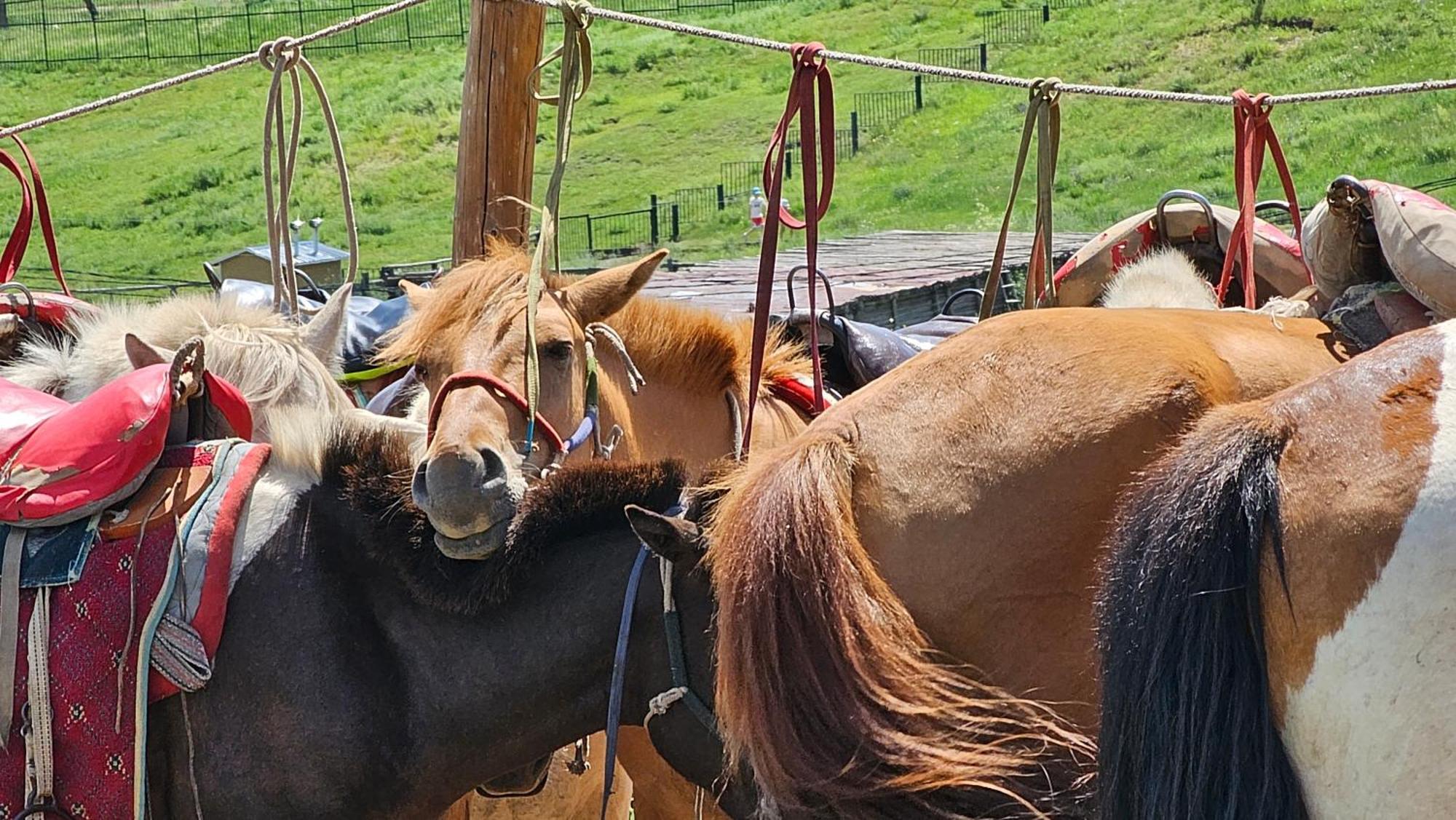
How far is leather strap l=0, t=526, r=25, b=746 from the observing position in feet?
8.48

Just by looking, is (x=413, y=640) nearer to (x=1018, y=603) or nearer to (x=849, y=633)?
(x=849, y=633)

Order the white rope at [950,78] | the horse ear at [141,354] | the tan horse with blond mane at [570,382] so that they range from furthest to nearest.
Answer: the horse ear at [141,354]
the white rope at [950,78]
the tan horse with blond mane at [570,382]

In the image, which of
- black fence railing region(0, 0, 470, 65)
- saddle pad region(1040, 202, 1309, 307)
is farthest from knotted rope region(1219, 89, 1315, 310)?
black fence railing region(0, 0, 470, 65)

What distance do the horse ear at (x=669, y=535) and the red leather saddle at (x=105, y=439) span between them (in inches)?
39.3

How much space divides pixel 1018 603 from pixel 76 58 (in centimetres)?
4956

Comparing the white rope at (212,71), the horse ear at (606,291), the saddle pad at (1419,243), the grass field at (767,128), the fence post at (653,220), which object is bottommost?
the fence post at (653,220)

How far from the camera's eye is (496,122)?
4.67 m

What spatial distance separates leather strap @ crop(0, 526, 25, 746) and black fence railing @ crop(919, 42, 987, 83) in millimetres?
35745

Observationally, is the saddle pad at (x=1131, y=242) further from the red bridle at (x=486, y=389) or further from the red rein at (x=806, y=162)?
the red bridle at (x=486, y=389)

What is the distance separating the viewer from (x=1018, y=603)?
7.62ft

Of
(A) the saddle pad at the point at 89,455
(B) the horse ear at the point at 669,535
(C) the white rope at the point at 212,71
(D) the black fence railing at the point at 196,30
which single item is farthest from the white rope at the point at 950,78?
(D) the black fence railing at the point at 196,30

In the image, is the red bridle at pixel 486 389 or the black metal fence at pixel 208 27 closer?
the red bridle at pixel 486 389

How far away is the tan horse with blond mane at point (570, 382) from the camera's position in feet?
9.33

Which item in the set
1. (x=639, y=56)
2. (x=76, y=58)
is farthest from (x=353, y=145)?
(x=76, y=58)
